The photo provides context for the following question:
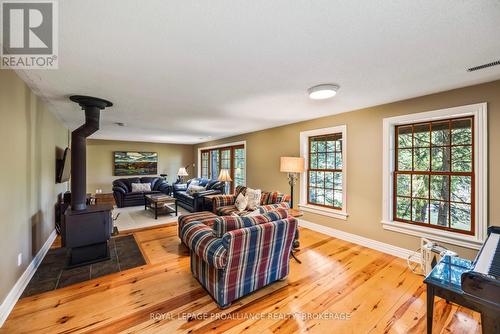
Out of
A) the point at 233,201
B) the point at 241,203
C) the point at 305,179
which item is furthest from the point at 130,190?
the point at 305,179

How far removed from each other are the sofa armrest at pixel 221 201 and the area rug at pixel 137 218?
1.23 meters

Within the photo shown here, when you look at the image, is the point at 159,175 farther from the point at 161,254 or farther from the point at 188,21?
the point at 188,21

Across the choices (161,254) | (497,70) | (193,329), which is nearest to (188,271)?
(161,254)

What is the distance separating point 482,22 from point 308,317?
2616mm

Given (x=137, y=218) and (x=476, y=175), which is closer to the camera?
(x=476, y=175)

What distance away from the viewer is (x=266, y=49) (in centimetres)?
172

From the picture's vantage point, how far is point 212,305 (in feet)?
6.71

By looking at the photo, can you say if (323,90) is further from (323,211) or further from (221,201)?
(221,201)

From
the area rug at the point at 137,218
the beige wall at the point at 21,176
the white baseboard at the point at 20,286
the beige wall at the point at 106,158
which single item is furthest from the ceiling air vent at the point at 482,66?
the beige wall at the point at 106,158

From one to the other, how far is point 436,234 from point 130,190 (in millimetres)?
7889

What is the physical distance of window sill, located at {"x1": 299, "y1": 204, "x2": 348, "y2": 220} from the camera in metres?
3.83

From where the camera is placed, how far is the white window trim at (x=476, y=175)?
7.91 feet

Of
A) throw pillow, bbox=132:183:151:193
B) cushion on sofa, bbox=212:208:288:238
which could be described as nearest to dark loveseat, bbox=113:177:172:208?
throw pillow, bbox=132:183:151:193

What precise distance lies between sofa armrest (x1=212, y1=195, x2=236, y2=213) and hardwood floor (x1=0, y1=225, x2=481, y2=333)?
5.91 ft
